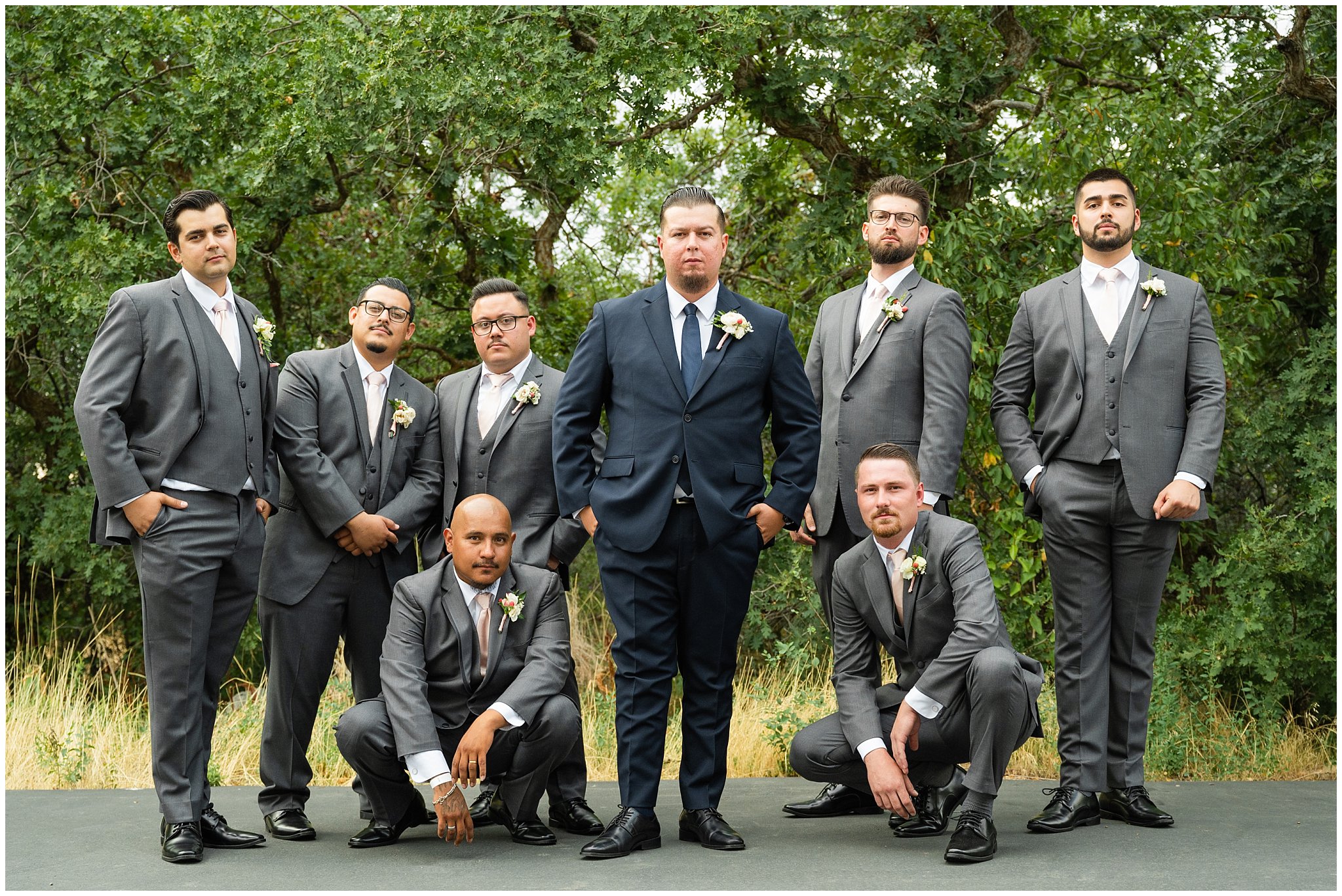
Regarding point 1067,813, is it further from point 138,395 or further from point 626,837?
point 138,395

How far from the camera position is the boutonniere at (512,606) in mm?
4258

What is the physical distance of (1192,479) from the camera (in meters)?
4.38

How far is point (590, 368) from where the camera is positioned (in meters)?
4.25

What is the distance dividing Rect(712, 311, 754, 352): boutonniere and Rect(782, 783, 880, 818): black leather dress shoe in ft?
5.59

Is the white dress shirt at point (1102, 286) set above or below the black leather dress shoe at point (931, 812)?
above

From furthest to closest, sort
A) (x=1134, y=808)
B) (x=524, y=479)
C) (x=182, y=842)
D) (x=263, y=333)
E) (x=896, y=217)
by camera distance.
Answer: (x=524, y=479)
(x=896, y=217)
(x=263, y=333)
(x=1134, y=808)
(x=182, y=842)

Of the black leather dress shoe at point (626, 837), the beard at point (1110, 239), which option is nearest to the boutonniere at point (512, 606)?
the black leather dress shoe at point (626, 837)

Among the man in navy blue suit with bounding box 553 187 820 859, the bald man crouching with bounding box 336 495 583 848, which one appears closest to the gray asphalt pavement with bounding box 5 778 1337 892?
the bald man crouching with bounding box 336 495 583 848

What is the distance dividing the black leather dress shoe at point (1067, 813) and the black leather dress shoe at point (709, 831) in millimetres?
1024

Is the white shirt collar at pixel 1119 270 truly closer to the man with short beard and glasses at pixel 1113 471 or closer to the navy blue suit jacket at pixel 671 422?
the man with short beard and glasses at pixel 1113 471

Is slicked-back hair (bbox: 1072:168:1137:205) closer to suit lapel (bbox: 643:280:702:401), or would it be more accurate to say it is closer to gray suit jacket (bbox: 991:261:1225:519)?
gray suit jacket (bbox: 991:261:1225:519)

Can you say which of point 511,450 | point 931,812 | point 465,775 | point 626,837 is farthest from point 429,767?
point 931,812

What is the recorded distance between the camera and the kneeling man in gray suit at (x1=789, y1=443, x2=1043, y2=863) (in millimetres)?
3984

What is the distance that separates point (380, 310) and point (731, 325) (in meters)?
1.42
